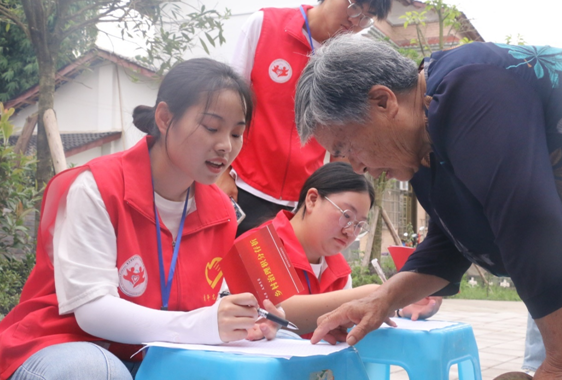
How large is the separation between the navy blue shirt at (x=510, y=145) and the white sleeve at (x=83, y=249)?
840mm

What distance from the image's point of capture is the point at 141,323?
141 centimetres

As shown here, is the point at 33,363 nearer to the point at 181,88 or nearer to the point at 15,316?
the point at 15,316

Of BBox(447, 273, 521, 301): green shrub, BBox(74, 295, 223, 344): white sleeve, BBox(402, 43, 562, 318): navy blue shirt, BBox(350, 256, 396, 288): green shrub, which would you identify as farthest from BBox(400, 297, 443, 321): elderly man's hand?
BBox(447, 273, 521, 301): green shrub

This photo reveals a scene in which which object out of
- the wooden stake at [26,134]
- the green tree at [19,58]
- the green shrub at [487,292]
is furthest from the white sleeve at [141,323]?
the green shrub at [487,292]

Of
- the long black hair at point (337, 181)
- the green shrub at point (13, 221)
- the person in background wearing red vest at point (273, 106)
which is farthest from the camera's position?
the green shrub at point (13, 221)

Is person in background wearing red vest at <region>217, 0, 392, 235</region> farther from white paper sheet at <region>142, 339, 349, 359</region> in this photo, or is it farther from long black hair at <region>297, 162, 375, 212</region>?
white paper sheet at <region>142, 339, 349, 359</region>

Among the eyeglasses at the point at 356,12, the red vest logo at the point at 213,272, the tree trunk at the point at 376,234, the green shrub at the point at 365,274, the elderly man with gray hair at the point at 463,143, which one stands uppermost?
the eyeglasses at the point at 356,12

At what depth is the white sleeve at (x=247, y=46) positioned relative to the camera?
99.3 inches

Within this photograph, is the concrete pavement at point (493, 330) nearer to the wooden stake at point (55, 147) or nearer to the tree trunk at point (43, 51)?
the wooden stake at point (55, 147)

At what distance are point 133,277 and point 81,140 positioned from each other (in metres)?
6.14

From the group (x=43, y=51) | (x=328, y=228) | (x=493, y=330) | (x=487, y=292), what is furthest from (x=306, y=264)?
(x=487, y=292)

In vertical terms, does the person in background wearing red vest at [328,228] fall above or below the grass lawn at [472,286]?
above

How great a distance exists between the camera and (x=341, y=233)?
89.5 inches

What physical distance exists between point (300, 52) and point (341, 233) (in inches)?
→ 32.7
